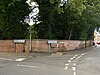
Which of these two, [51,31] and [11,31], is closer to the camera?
[11,31]

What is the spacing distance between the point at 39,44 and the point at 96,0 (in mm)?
13483

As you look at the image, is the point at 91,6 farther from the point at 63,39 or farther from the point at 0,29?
the point at 0,29

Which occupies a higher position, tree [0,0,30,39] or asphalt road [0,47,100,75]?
tree [0,0,30,39]

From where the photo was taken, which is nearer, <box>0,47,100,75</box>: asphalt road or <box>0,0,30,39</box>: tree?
<box>0,47,100,75</box>: asphalt road

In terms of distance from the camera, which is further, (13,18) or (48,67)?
(13,18)

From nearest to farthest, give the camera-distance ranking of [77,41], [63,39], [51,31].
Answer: [51,31], [63,39], [77,41]

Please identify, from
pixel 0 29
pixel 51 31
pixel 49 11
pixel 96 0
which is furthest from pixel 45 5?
pixel 96 0

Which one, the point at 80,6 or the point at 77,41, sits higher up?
the point at 80,6

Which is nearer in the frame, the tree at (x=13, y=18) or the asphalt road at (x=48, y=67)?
the asphalt road at (x=48, y=67)

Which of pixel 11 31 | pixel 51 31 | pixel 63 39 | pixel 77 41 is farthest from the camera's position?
pixel 77 41

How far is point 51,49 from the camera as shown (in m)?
38.6

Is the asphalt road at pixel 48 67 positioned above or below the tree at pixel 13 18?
below

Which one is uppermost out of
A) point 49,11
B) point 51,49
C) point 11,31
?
point 49,11

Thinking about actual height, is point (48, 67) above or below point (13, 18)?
below
